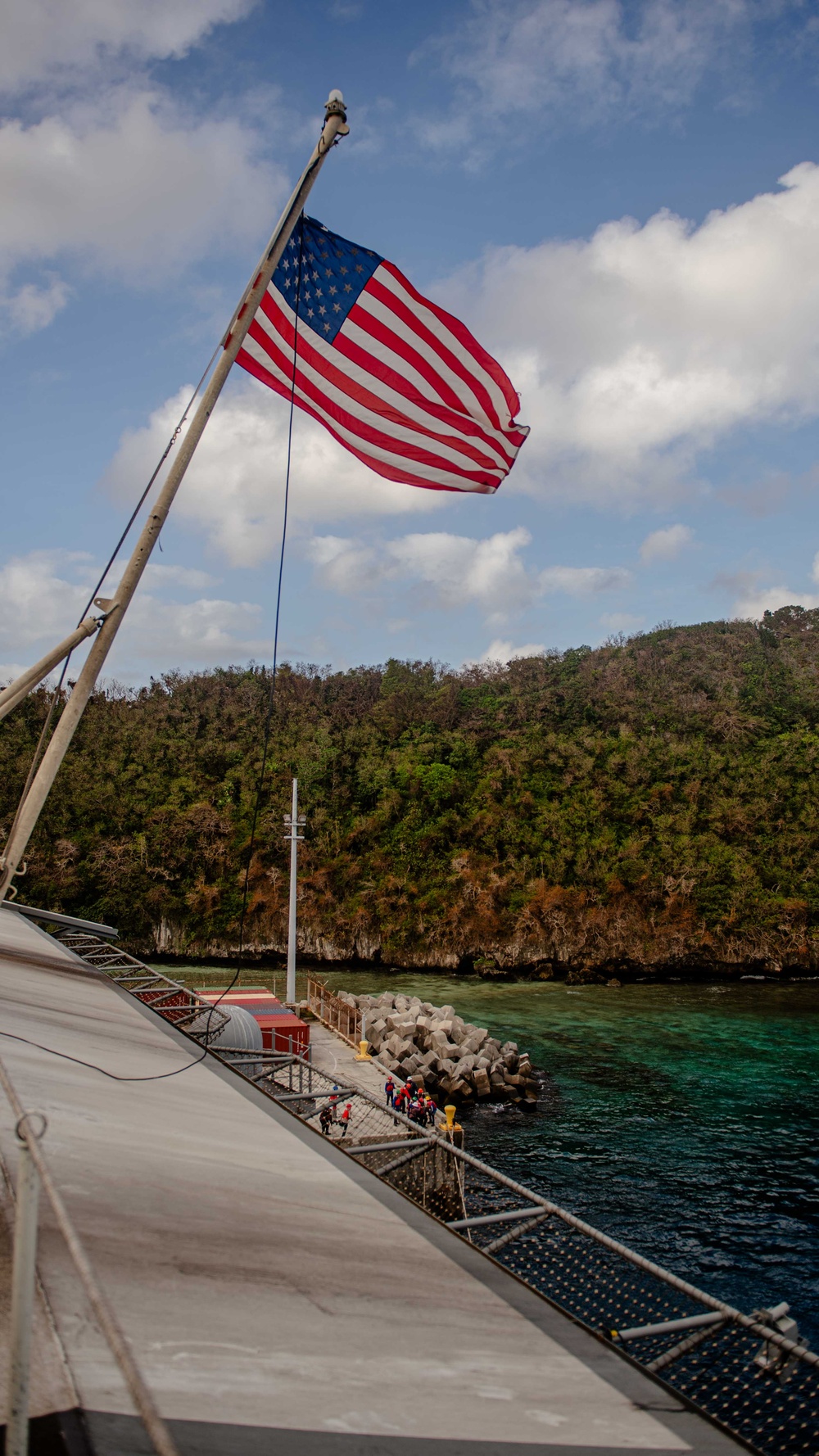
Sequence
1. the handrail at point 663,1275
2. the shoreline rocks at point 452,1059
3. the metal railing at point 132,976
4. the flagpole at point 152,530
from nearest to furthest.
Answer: the handrail at point 663,1275, the flagpole at point 152,530, the metal railing at point 132,976, the shoreline rocks at point 452,1059

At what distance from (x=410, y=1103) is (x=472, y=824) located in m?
35.0

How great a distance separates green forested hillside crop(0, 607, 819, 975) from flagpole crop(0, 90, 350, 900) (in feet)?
130

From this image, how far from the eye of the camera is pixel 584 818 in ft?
165

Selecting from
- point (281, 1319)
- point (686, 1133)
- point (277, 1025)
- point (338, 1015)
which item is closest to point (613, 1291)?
point (686, 1133)

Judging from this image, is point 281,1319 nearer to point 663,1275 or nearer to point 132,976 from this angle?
point 663,1275

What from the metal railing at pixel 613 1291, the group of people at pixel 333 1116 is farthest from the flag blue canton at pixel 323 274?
the group of people at pixel 333 1116

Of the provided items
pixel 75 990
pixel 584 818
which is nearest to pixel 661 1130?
pixel 75 990

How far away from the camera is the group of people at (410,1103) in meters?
15.6

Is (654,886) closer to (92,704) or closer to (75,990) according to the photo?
(75,990)

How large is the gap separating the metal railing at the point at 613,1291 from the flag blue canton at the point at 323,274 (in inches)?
289

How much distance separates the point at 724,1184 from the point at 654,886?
106 feet

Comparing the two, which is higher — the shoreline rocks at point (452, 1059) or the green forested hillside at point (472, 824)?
the green forested hillside at point (472, 824)

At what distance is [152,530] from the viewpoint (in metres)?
5.48

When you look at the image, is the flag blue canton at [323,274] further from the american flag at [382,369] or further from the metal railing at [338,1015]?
the metal railing at [338,1015]
